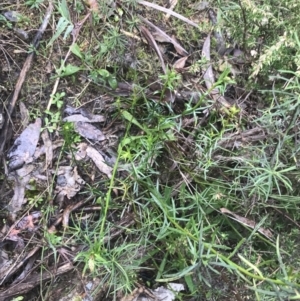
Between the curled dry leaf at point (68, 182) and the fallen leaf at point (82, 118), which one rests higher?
the fallen leaf at point (82, 118)

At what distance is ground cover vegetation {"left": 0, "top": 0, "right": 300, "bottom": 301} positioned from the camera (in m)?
1.89

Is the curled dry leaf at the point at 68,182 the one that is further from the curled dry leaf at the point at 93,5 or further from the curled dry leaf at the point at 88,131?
the curled dry leaf at the point at 93,5

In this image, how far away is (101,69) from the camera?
2211 mm

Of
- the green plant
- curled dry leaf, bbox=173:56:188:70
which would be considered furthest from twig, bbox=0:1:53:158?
curled dry leaf, bbox=173:56:188:70

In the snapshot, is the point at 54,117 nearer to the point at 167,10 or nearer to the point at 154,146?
the point at 154,146

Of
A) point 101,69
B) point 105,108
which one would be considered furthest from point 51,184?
point 101,69

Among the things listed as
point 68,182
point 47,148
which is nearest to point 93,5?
point 47,148

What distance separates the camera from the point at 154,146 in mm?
2006

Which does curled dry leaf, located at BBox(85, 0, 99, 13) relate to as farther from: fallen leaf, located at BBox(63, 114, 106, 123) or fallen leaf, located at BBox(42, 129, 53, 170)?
fallen leaf, located at BBox(42, 129, 53, 170)

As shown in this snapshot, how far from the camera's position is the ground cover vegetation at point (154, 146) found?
1.89m

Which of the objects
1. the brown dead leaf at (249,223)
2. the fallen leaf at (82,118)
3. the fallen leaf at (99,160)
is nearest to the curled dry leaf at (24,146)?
the fallen leaf at (82,118)

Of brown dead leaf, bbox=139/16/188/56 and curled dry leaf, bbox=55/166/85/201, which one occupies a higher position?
brown dead leaf, bbox=139/16/188/56

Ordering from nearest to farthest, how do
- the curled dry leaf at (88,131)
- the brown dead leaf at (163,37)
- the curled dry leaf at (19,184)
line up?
1. the curled dry leaf at (19,184)
2. the curled dry leaf at (88,131)
3. the brown dead leaf at (163,37)

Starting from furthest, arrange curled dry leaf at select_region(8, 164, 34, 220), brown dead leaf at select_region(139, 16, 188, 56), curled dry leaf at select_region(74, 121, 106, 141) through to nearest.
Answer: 1. brown dead leaf at select_region(139, 16, 188, 56)
2. curled dry leaf at select_region(74, 121, 106, 141)
3. curled dry leaf at select_region(8, 164, 34, 220)
